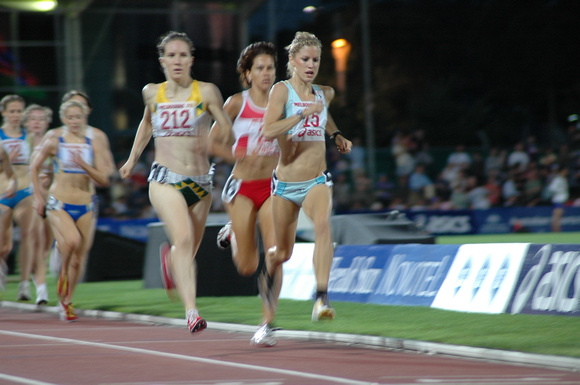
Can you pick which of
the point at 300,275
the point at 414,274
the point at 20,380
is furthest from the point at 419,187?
the point at 20,380

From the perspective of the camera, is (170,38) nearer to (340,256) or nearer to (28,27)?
(340,256)

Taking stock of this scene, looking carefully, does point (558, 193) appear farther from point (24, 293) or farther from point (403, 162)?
point (24, 293)

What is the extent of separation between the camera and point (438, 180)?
27281 mm

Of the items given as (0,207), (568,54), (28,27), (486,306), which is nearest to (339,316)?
(486,306)

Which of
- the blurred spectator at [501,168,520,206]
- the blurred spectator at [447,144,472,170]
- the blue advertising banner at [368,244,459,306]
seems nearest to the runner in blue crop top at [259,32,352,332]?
the blue advertising banner at [368,244,459,306]

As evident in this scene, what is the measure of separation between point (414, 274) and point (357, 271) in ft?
3.36

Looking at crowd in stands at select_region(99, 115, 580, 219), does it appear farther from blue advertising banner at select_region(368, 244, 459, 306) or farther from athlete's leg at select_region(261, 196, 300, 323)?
athlete's leg at select_region(261, 196, 300, 323)

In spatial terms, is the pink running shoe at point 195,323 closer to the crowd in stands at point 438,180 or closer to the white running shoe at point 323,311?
the white running shoe at point 323,311

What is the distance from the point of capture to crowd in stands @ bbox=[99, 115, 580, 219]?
26109mm

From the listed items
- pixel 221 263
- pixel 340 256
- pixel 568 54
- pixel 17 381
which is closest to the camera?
pixel 17 381

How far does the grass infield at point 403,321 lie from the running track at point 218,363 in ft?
1.63

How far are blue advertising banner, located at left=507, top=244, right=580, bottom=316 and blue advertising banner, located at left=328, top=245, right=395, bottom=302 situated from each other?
7.31 feet

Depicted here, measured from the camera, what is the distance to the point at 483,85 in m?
42.4

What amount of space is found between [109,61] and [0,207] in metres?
20.5
